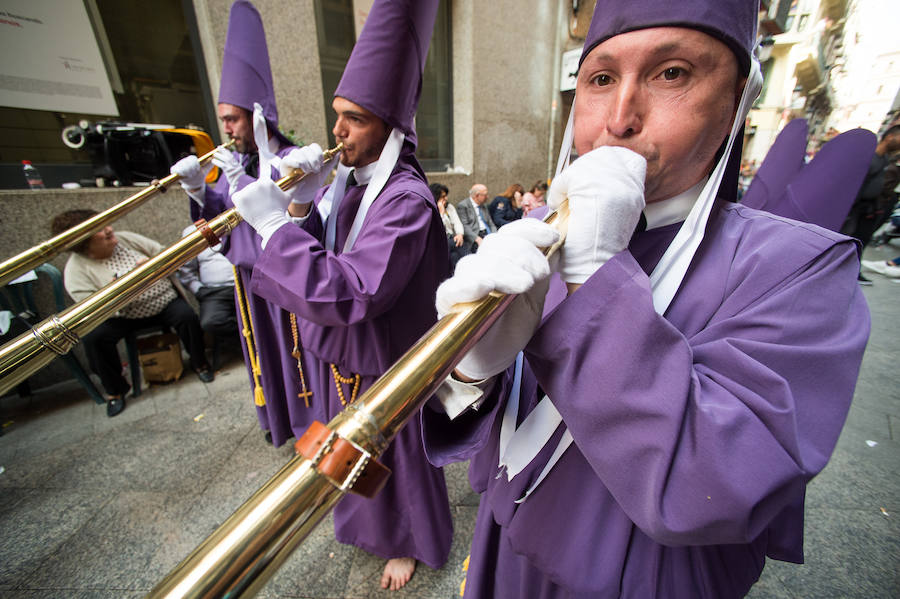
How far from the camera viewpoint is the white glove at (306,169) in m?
1.91

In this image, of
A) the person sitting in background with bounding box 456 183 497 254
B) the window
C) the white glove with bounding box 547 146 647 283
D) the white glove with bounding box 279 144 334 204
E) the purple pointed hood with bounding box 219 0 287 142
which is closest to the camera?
the white glove with bounding box 547 146 647 283

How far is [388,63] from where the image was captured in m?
1.67

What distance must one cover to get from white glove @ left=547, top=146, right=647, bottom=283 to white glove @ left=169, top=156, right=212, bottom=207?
254 centimetres

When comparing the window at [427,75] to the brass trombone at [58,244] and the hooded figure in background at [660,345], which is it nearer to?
the brass trombone at [58,244]

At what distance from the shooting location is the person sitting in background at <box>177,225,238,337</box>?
3703 millimetres

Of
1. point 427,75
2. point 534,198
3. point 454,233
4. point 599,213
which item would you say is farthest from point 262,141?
point 427,75

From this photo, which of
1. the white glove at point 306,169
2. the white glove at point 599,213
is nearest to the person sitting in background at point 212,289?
the white glove at point 306,169

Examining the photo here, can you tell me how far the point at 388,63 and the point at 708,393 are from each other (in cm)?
182

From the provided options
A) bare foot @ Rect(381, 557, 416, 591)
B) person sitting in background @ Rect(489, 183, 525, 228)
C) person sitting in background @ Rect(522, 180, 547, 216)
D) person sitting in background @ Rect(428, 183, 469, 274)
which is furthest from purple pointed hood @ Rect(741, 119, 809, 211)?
person sitting in background @ Rect(522, 180, 547, 216)

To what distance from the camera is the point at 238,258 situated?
1.84m

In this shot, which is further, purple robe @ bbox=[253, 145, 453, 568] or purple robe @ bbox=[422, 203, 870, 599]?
purple robe @ bbox=[253, 145, 453, 568]

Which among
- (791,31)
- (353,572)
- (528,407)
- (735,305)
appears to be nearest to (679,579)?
(528,407)

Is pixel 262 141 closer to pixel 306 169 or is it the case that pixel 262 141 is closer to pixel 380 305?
pixel 306 169

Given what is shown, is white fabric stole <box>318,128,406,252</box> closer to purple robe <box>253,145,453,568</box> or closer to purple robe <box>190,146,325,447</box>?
purple robe <box>253,145,453,568</box>
